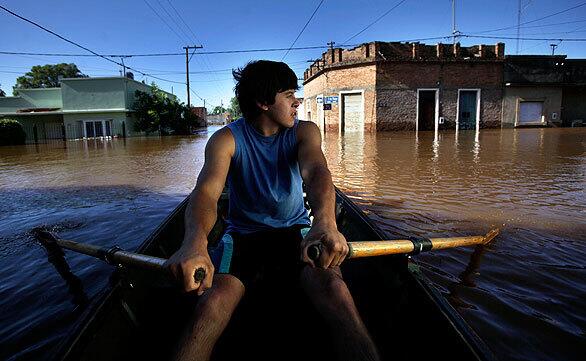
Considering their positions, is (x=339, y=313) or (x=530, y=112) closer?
(x=339, y=313)

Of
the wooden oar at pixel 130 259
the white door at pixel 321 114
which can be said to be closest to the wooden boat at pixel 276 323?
the wooden oar at pixel 130 259

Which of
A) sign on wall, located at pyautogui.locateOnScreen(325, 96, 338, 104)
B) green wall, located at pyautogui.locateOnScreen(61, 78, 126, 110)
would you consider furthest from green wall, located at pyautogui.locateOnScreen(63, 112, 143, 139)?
sign on wall, located at pyautogui.locateOnScreen(325, 96, 338, 104)

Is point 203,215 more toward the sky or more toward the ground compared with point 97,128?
more toward the ground

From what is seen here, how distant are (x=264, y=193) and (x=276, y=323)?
758 mm

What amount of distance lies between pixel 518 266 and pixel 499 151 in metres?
9.52

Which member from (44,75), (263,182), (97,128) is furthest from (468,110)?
(44,75)

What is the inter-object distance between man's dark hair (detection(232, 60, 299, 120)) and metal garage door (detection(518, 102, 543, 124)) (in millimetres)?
27870

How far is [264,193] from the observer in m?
2.14

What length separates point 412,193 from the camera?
5.91 metres

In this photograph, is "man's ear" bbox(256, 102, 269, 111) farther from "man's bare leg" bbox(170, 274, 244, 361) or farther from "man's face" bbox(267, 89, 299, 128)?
"man's bare leg" bbox(170, 274, 244, 361)

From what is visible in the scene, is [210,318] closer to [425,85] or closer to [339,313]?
[339,313]

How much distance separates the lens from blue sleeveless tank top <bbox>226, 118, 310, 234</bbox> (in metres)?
2.14

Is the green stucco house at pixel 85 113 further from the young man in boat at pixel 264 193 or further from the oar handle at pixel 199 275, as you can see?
the oar handle at pixel 199 275

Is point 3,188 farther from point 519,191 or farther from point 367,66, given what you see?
point 367,66
